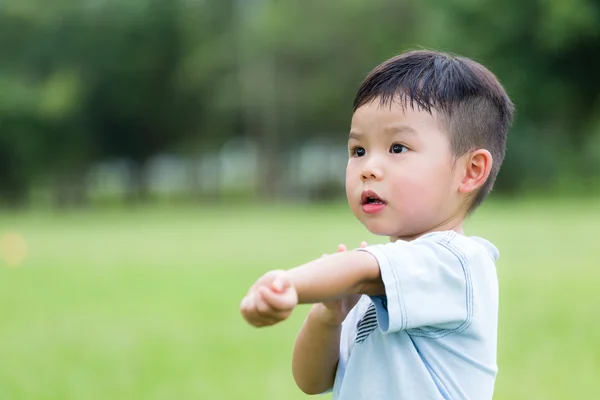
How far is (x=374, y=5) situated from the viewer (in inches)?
1321

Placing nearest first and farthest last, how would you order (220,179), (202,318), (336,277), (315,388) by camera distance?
(336,277) < (315,388) < (202,318) < (220,179)

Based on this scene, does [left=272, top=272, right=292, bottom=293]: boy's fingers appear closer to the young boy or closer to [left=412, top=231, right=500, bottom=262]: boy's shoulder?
the young boy

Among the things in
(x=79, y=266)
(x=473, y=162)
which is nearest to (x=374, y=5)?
(x=79, y=266)

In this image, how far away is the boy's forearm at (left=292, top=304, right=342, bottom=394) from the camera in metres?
1.94

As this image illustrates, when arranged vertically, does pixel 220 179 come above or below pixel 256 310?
below

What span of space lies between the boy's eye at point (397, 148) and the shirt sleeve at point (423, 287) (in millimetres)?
188

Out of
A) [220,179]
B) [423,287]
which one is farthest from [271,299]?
[220,179]

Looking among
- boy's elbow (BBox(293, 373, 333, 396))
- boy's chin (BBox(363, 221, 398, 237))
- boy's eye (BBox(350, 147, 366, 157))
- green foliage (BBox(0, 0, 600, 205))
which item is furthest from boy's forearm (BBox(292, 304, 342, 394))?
green foliage (BBox(0, 0, 600, 205))

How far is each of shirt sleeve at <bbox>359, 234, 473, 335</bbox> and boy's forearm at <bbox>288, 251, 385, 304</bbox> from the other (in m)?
0.02

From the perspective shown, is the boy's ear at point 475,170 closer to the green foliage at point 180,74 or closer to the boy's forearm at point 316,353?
the boy's forearm at point 316,353

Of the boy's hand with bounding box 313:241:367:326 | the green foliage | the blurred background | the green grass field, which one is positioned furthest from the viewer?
the green foliage

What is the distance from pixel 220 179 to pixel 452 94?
34762 millimetres

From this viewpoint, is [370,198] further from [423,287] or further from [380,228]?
[423,287]

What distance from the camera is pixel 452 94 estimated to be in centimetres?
192
